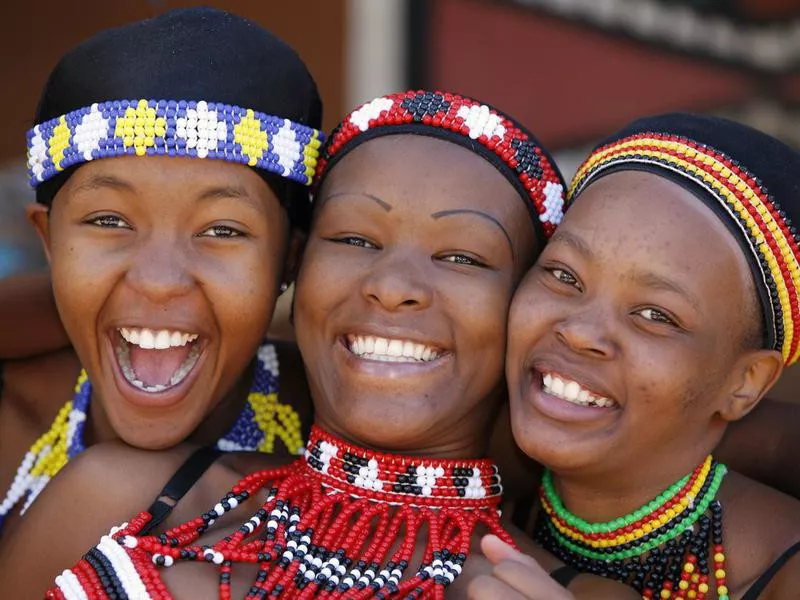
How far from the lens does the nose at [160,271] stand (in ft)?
9.02

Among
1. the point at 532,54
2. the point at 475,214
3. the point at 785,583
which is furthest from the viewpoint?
the point at 532,54

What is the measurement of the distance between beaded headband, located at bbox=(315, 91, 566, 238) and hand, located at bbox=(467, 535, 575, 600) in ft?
2.89

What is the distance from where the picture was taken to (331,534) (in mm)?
2625

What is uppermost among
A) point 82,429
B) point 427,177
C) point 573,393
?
point 427,177

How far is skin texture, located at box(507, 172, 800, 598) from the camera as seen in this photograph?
2.59 metres

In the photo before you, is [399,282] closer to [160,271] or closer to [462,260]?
[462,260]

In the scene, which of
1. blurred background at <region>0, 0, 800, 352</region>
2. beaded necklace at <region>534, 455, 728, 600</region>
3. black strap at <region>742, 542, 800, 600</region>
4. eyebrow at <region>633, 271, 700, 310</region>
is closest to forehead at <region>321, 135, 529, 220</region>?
eyebrow at <region>633, 271, 700, 310</region>

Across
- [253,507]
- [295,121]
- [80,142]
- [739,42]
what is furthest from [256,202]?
[739,42]

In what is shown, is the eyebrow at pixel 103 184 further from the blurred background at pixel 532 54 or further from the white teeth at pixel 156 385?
the blurred background at pixel 532 54

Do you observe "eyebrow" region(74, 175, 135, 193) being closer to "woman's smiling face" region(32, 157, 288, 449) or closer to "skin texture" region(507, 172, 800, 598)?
"woman's smiling face" region(32, 157, 288, 449)

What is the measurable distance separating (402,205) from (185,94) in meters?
0.57

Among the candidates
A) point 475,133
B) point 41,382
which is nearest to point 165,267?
point 475,133

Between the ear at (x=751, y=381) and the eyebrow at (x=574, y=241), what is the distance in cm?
44

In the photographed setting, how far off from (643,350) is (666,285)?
15 centimetres
